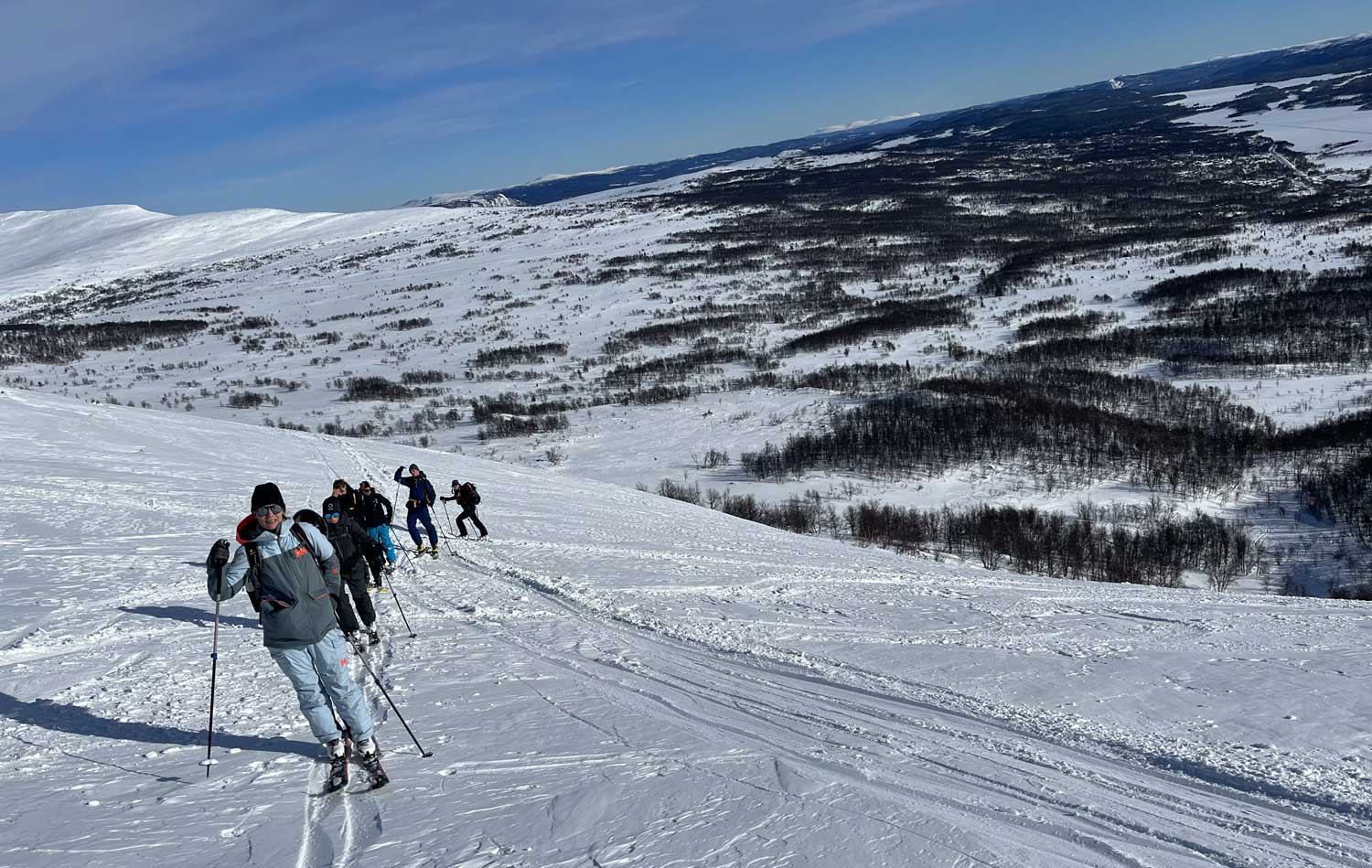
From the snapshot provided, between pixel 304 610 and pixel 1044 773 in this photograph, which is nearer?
pixel 304 610

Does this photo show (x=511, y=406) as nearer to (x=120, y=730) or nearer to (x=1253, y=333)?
(x=120, y=730)

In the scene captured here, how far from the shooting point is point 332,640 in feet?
15.4

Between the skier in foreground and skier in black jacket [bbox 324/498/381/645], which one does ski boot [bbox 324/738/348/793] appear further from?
skier in black jacket [bbox 324/498/381/645]

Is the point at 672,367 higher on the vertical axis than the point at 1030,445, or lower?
higher

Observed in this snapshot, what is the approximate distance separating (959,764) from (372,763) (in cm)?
343

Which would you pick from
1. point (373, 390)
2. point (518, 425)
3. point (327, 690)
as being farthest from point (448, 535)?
point (373, 390)

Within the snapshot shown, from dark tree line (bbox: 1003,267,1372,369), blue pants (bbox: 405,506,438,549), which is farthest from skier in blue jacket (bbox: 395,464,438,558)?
dark tree line (bbox: 1003,267,1372,369)

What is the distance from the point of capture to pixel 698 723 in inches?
219

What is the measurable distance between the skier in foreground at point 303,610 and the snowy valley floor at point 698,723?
1.06 feet

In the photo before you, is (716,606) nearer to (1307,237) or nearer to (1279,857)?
(1279,857)

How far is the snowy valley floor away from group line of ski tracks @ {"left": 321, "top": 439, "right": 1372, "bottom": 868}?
0.02 m

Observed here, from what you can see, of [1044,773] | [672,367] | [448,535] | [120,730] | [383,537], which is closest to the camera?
[1044,773]

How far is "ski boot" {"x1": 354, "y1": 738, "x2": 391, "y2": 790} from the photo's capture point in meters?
4.60

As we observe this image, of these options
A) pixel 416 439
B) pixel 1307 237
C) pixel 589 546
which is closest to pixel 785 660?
pixel 589 546
